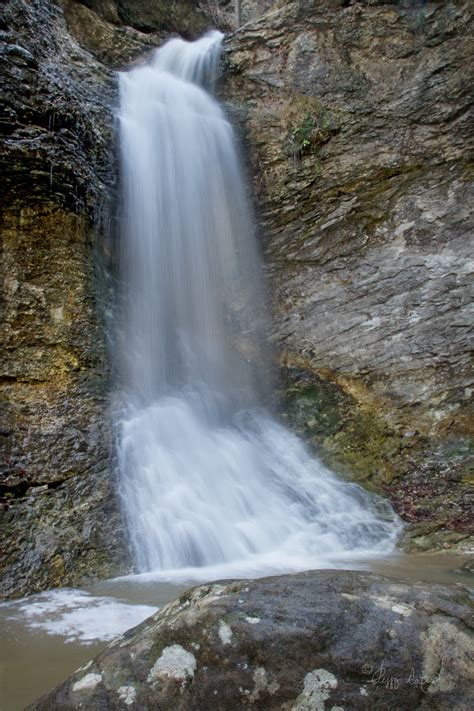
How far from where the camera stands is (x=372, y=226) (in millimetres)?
7480

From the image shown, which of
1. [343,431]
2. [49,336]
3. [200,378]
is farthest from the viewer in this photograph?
[200,378]

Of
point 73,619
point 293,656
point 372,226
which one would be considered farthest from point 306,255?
point 293,656

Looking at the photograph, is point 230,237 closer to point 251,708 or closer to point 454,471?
point 454,471

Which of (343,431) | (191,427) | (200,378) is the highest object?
(200,378)

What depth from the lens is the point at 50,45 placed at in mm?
7223

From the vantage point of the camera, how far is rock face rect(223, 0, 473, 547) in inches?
257

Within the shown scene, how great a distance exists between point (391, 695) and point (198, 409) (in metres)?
5.48

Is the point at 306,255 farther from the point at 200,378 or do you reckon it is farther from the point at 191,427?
the point at 191,427

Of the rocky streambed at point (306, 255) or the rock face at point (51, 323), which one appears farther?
the rocky streambed at point (306, 255)

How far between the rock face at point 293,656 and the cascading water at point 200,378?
2442mm

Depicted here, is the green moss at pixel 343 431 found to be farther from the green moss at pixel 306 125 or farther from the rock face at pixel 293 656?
the rock face at pixel 293 656

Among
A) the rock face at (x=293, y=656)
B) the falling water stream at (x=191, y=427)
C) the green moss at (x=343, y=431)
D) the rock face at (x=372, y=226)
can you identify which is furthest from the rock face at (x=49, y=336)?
the rock face at (x=372, y=226)

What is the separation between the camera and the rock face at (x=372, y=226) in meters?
6.52

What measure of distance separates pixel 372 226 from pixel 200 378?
137 inches
